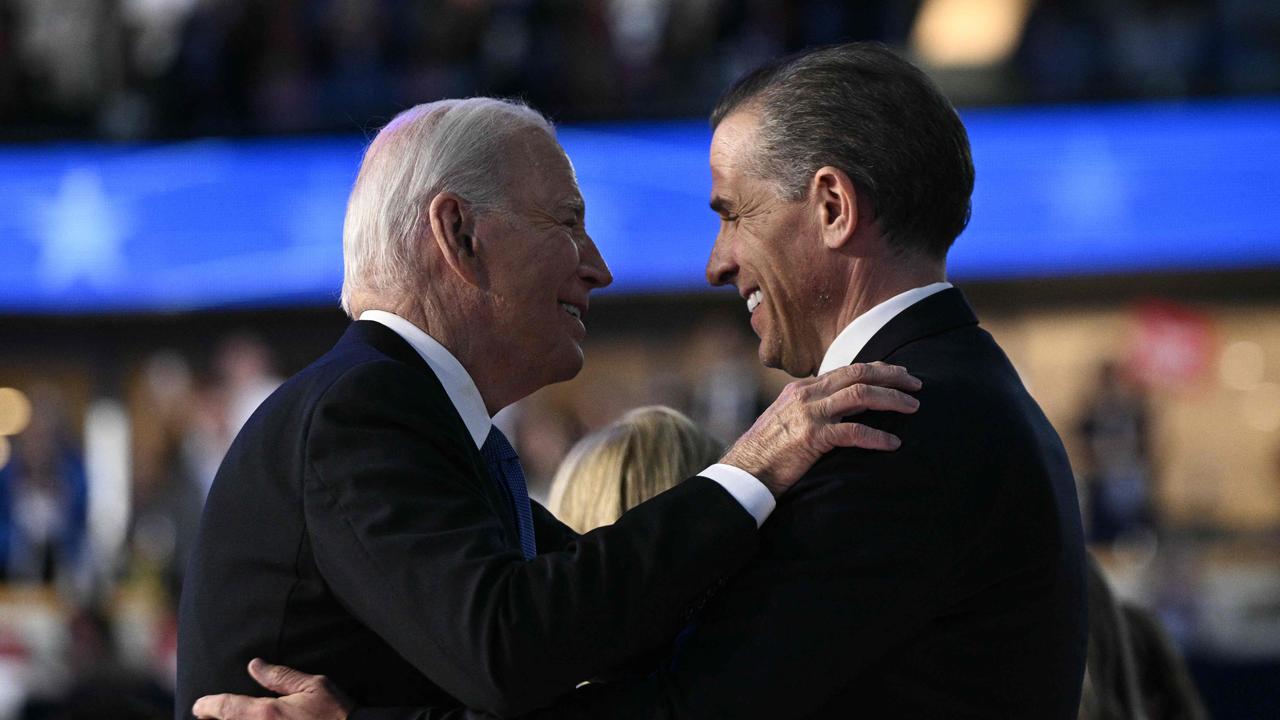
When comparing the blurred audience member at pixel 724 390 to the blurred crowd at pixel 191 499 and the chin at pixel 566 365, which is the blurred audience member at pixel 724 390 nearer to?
the blurred crowd at pixel 191 499

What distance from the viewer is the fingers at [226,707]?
2.05m

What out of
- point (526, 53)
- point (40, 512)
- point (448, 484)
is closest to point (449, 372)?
point (448, 484)

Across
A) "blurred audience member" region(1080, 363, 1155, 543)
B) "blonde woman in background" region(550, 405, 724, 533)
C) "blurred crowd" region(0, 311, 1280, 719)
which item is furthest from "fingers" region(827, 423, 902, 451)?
"blurred audience member" region(1080, 363, 1155, 543)

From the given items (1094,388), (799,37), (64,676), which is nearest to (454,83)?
(799,37)

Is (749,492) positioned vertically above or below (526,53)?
below

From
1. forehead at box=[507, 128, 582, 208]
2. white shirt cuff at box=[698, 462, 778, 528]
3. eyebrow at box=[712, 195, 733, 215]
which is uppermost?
forehead at box=[507, 128, 582, 208]

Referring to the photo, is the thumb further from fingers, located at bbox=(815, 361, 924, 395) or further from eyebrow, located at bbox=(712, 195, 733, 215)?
eyebrow, located at bbox=(712, 195, 733, 215)

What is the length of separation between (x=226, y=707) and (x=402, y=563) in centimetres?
36

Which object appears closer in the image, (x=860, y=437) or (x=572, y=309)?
(x=860, y=437)

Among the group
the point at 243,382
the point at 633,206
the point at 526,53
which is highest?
the point at 526,53

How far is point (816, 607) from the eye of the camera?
191 cm

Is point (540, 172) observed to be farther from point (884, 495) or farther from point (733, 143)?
point (884, 495)

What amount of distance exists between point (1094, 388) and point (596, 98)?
3721 mm

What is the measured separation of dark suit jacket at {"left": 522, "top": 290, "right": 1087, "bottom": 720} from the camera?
191cm
